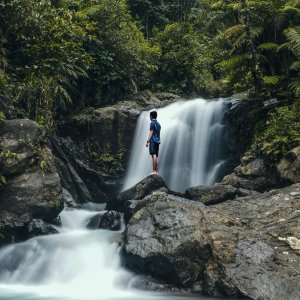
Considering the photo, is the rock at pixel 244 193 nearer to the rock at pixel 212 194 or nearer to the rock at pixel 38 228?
the rock at pixel 212 194

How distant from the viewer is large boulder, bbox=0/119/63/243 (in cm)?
998

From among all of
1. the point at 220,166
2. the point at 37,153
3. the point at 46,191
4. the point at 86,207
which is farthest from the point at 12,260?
the point at 220,166

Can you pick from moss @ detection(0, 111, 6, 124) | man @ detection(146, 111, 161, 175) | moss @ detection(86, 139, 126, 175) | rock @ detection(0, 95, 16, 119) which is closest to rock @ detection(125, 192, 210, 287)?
man @ detection(146, 111, 161, 175)

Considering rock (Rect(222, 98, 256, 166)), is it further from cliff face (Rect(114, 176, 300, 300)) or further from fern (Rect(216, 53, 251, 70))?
cliff face (Rect(114, 176, 300, 300))

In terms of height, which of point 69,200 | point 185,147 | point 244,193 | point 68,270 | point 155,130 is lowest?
point 68,270

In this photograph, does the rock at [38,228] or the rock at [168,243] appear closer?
the rock at [168,243]

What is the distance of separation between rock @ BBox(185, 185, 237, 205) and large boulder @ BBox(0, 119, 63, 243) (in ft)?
11.2

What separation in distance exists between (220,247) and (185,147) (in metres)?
7.59

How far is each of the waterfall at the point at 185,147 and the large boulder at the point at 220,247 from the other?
5353 mm

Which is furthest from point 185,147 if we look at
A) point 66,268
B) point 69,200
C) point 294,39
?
point 66,268

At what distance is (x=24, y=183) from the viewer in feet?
33.8

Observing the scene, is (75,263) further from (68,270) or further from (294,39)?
(294,39)

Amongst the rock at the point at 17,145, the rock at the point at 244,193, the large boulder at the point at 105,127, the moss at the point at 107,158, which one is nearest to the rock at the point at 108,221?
the rock at the point at 17,145

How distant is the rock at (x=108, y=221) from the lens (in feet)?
33.7
